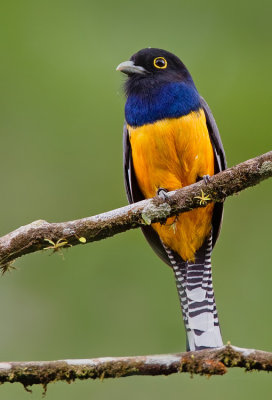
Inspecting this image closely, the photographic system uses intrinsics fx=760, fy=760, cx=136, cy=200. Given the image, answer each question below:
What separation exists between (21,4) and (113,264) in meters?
4.38

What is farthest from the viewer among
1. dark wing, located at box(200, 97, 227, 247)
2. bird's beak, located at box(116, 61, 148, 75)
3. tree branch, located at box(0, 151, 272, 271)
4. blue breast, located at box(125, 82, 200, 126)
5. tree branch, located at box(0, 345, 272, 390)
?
bird's beak, located at box(116, 61, 148, 75)

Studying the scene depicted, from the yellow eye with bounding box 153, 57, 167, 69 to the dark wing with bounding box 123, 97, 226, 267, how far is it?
40cm

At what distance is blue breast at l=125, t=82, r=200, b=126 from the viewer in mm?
5359

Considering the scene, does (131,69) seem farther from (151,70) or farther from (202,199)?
(202,199)

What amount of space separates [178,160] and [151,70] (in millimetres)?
874

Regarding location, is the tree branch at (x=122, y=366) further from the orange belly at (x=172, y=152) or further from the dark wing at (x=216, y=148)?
the dark wing at (x=216, y=148)

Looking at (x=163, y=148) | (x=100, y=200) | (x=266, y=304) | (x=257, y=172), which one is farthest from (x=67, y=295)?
(x=257, y=172)

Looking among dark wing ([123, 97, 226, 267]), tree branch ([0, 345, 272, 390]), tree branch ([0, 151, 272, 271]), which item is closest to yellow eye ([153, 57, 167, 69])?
dark wing ([123, 97, 226, 267])

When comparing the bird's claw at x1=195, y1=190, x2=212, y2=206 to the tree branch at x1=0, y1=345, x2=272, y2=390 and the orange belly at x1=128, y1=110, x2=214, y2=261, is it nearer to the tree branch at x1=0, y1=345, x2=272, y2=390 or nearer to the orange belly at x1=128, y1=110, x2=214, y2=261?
the tree branch at x1=0, y1=345, x2=272, y2=390

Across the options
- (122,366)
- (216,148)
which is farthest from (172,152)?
(122,366)

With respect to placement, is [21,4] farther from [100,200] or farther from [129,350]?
[129,350]

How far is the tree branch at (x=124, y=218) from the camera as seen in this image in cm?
416

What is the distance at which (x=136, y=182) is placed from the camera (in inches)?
224

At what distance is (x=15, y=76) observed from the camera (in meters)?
9.49
